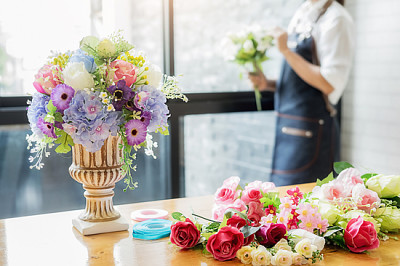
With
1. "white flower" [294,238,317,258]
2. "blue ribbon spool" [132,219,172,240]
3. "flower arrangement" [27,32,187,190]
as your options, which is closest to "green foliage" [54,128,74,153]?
"flower arrangement" [27,32,187,190]

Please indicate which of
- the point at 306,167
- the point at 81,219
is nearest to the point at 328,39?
the point at 306,167

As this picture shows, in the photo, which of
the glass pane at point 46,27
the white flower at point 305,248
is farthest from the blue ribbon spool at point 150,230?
the glass pane at point 46,27

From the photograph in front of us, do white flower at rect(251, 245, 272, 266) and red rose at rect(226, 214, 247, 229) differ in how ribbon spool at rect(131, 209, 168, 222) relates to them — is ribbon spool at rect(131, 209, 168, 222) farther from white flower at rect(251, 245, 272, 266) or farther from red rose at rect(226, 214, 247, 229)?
white flower at rect(251, 245, 272, 266)

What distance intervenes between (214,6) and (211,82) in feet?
1.81

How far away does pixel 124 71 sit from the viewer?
→ 1836 mm

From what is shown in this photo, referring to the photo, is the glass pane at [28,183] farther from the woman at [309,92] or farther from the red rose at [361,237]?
the red rose at [361,237]

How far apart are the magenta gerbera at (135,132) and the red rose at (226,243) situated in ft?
1.33

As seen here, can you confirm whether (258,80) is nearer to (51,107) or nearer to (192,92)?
(192,92)

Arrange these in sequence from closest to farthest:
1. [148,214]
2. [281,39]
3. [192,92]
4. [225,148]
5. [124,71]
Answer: [124,71] → [148,214] → [281,39] → [192,92] → [225,148]

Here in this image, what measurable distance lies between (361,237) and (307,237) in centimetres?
17

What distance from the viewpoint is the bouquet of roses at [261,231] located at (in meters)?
1.65

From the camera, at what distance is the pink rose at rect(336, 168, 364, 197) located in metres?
2.00

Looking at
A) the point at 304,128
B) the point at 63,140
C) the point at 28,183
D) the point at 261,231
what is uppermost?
the point at 63,140

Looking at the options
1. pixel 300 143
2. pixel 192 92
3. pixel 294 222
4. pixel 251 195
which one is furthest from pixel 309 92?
pixel 294 222
